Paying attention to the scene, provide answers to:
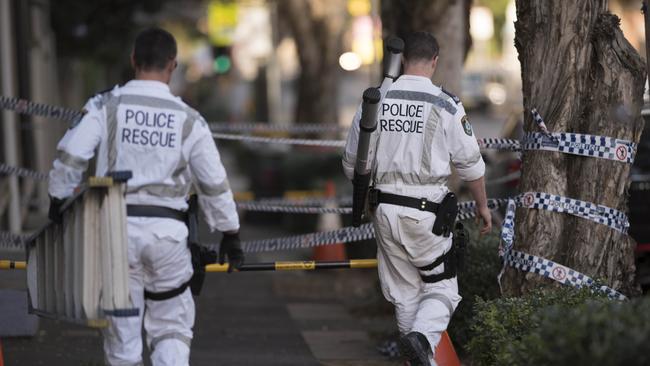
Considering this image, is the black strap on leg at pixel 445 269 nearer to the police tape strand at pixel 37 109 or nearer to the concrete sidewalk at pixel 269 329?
the concrete sidewalk at pixel 269 329

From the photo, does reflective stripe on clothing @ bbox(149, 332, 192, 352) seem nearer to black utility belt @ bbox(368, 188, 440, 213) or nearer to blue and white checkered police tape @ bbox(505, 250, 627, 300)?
black utility belt @ bbox(368, 188, 440, 213)

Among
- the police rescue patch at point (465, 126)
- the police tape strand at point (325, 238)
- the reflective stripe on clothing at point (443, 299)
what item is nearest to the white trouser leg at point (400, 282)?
the reflective stripe on clothing at point (443, 299)

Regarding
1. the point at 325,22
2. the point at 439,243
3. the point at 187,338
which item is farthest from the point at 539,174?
the point at 325,22

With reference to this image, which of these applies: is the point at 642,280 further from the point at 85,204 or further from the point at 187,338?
the point at 85,204

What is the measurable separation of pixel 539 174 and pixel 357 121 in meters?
1.14

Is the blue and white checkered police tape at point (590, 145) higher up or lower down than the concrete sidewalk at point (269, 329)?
higher up

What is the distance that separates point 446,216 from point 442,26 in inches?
154

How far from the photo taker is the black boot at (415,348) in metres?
6.19

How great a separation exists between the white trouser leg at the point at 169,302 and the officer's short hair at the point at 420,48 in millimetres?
1779

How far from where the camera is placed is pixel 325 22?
21500mm

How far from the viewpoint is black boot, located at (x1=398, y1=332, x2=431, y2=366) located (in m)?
6.19

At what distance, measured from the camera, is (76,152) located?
5.32 metres

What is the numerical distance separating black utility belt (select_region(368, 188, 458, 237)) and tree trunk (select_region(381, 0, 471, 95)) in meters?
3.60

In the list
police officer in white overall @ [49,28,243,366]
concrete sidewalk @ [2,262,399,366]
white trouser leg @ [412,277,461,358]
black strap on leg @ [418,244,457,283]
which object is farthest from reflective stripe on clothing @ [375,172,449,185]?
concrete sidewalk @ [2,262,399,366]
